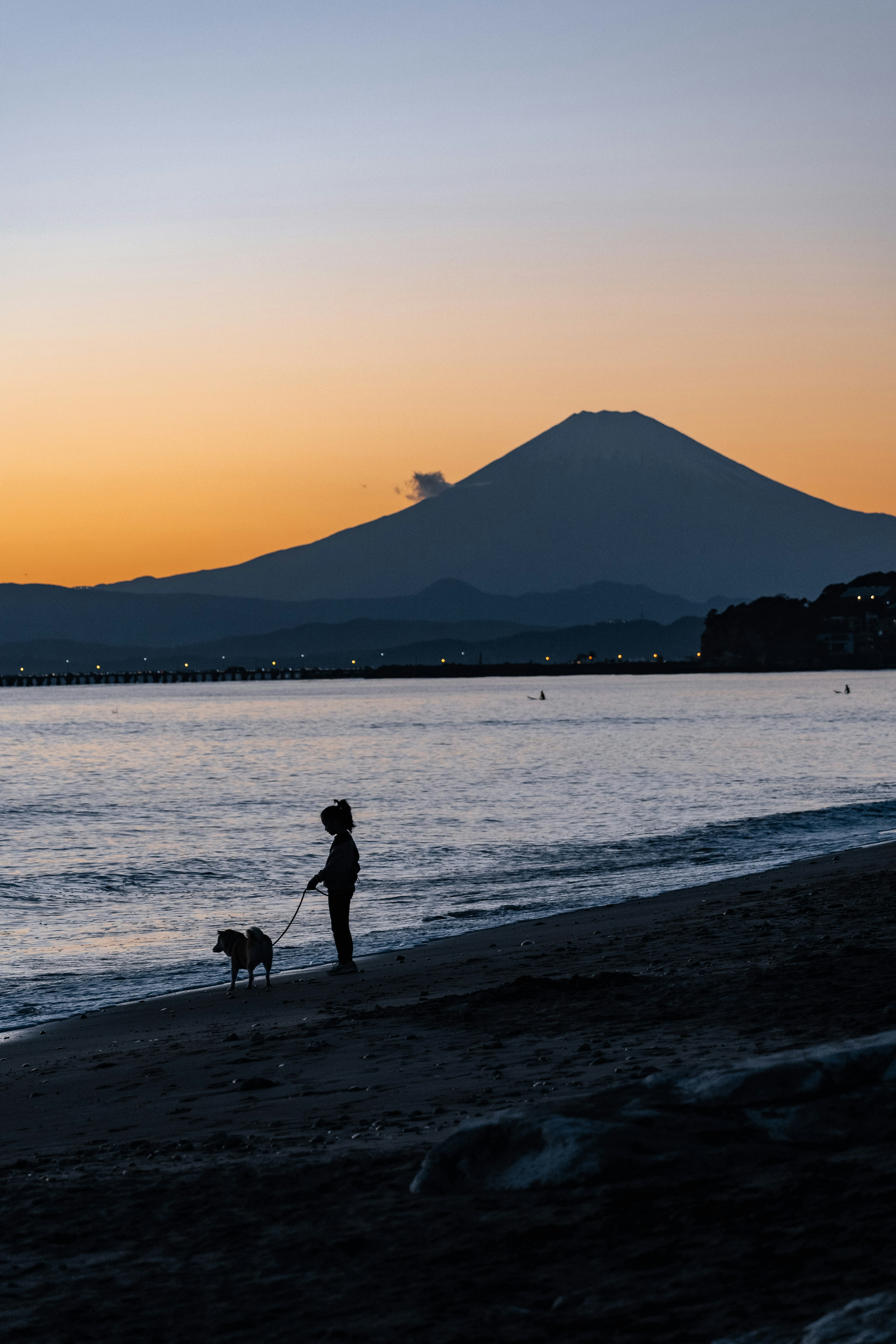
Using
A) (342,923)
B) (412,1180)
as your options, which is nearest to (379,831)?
(342,923)

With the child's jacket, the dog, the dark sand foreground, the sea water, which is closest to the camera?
the dark sand foreground

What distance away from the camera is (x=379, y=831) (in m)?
31.8

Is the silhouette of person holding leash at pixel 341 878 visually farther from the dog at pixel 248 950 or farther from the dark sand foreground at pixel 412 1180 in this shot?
the dark sand foreground at pixel 412 1180

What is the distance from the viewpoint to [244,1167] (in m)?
6.10

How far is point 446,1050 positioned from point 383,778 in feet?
138

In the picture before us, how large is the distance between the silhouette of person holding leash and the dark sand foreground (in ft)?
7.25

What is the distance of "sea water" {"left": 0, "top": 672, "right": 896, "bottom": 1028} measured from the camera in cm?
1750

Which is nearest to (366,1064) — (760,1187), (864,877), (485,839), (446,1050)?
(446,1050)

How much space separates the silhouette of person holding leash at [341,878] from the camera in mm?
13445

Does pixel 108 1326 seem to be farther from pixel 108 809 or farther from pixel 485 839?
pixel 108 809

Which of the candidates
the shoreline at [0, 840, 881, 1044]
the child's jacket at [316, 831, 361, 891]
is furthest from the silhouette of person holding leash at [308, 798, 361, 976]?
the shoreline at [0, 840, 881, 1044]

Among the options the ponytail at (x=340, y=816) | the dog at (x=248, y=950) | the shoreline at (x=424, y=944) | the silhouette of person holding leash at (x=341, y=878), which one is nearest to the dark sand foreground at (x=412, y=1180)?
the shoreline at (x=424, y=944)

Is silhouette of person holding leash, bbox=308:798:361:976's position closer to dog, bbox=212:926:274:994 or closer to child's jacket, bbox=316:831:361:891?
child's jacket, bbox=316:831:361:891

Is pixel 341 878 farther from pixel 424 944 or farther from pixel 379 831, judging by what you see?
pixel 379 831
